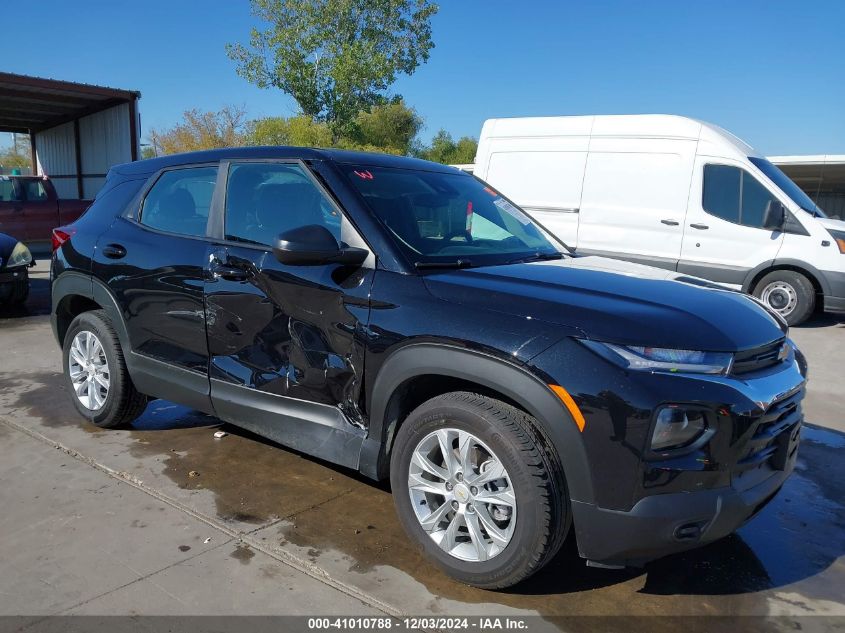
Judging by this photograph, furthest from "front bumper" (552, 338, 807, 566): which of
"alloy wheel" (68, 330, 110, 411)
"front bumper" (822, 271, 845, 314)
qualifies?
"front bumper" (822, 271, 845, 314)

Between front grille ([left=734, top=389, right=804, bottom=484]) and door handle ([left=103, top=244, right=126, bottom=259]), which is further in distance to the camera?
door handle ([left=103, top=244, right=126, bottom=259])

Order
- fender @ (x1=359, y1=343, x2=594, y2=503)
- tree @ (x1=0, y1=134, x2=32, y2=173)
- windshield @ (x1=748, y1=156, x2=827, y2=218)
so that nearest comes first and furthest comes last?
fender @ (x1=359, y1=343, x2=594, y2=503) < windshield @ (x1=748, y1=156, x2=827, y2=218) < tree @ (x1=0, y1=134, x2=32, y2=173)

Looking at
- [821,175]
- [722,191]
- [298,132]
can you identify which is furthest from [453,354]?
[298,132]

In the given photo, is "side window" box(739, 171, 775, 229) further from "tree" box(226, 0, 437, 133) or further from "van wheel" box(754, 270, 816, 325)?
"tree" box(226, 0, 437, 133)

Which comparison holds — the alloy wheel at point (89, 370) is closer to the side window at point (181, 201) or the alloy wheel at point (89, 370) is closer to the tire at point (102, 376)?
the tire at point (102, 376)

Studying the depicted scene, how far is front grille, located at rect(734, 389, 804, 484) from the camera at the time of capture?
2.48 meters

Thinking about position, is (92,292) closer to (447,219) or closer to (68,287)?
(68,287)

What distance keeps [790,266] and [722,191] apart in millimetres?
1314

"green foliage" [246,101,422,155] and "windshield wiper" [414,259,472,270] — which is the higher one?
"green foliage" [246,101,422,155]

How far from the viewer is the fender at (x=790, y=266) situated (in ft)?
28.5

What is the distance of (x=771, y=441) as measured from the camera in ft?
8.57

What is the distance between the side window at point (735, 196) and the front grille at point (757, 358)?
6635 mm

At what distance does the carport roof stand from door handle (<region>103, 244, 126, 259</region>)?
15.7 meters

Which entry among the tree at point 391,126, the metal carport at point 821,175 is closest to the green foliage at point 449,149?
the tree at point 391,126
